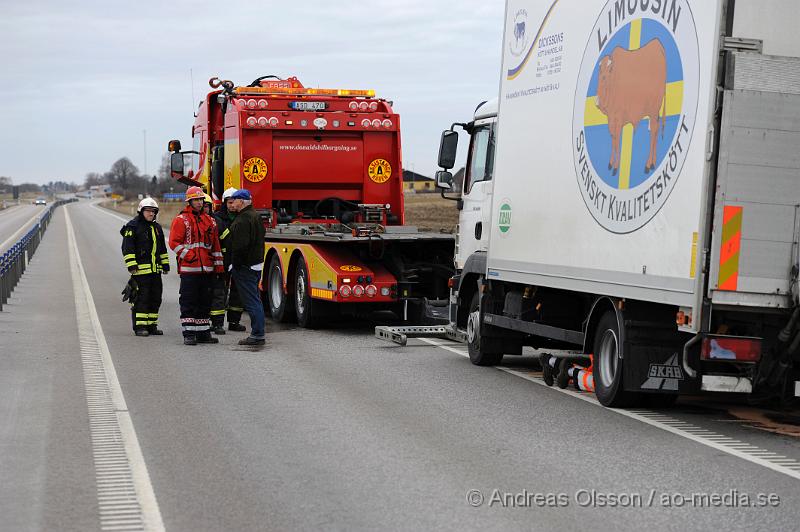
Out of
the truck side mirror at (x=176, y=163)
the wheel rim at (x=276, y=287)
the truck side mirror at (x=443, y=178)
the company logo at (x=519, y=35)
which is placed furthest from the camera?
the truck side mirror at (x=176, y=163)

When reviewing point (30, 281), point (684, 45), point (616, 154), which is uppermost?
point (684, 45)

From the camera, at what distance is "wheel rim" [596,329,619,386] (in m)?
9.63

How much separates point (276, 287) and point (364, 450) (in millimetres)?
9889

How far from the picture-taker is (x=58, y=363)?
11945 millimetres

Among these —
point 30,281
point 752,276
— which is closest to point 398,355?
point 752,276

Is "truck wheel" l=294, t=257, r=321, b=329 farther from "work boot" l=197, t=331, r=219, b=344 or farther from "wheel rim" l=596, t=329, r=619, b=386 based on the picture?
"wheel rim" l=596, t=329, r=619, b=386

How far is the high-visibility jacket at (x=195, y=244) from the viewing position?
14156mm

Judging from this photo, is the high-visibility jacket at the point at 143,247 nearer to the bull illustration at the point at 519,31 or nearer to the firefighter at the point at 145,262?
the firefighter at the point at 145,262

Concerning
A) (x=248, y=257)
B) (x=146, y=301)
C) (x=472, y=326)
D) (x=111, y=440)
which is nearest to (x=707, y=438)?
(x=111, y=440)

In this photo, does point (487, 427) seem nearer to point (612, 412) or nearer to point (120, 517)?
point (612, 412)

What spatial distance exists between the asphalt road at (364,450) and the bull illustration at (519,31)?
3396 millimetres

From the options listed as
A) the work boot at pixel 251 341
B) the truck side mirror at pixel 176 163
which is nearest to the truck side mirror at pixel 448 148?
the work boot at pixel 251 341

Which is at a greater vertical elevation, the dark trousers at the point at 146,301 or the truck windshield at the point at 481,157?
the truck windshield at the point at 481,157

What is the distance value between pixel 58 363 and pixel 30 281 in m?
13.4
